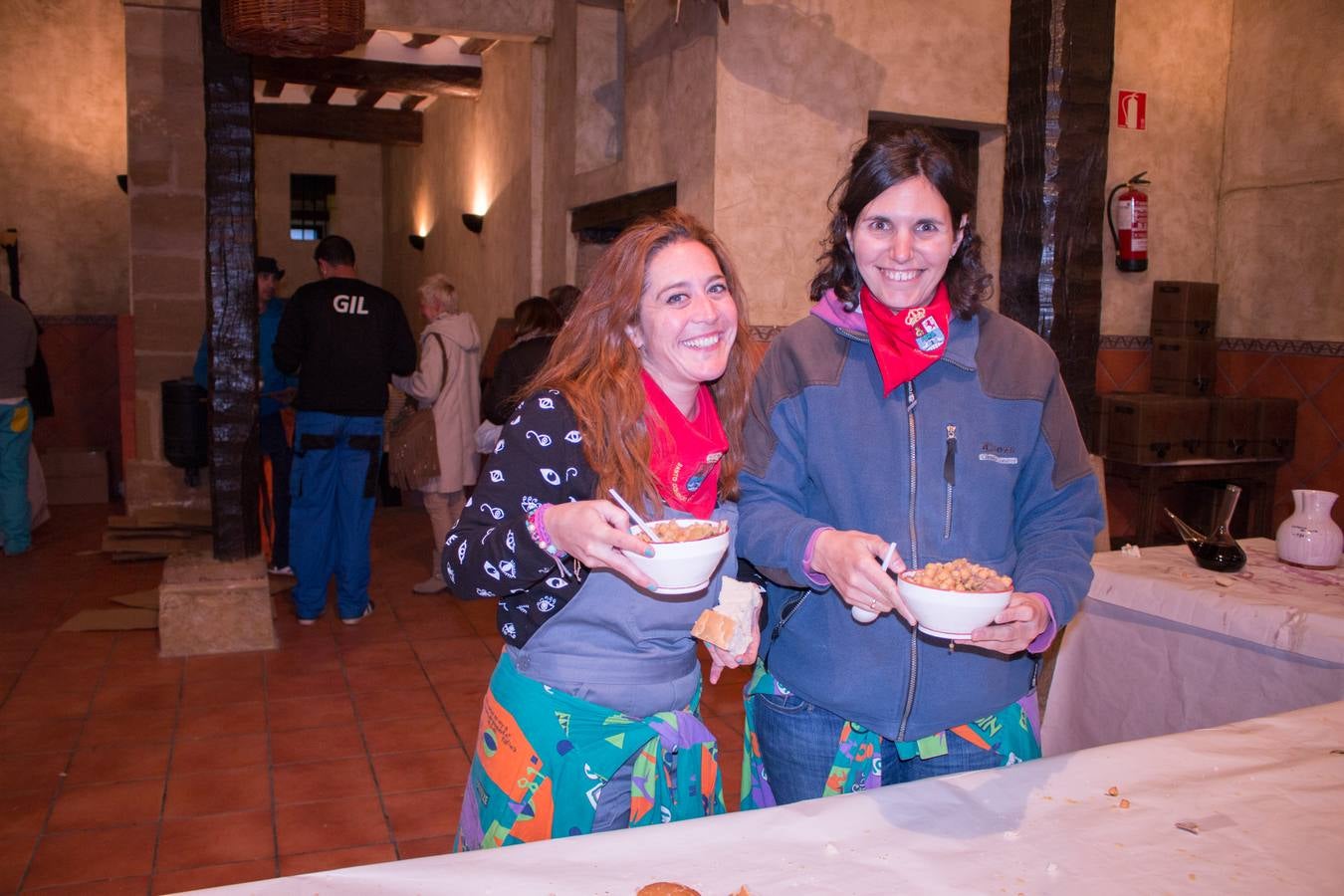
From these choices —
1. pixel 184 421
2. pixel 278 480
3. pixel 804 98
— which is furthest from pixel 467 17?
pixel 278 480

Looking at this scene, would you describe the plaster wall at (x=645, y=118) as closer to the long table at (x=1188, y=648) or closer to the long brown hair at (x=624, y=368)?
the long table at (x=1188, y=648)

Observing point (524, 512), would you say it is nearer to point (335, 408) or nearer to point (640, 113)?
point (335, 408)

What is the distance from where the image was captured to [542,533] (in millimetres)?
1548

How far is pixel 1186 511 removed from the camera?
20.3 ft

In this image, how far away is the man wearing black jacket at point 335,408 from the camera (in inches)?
194

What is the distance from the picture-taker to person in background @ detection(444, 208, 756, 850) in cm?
164

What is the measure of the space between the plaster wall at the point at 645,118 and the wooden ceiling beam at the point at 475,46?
211cm

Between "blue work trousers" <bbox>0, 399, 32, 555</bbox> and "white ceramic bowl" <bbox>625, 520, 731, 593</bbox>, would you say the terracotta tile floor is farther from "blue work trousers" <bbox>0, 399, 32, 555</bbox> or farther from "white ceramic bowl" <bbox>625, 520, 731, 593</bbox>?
"white ceramic bowl" <bbox>625, 520, 731, 593</bbox>

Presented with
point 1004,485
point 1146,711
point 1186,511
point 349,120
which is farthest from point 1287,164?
point 349,120

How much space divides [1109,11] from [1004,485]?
6.58ft

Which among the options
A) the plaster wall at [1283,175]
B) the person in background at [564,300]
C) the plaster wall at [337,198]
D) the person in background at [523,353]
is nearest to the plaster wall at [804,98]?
the person in background at [564,300]

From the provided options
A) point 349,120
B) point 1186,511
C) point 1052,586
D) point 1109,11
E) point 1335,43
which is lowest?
point 1186,511

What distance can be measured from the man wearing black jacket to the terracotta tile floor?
0.43 m

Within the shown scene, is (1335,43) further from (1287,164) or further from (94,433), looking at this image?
(94,433)
